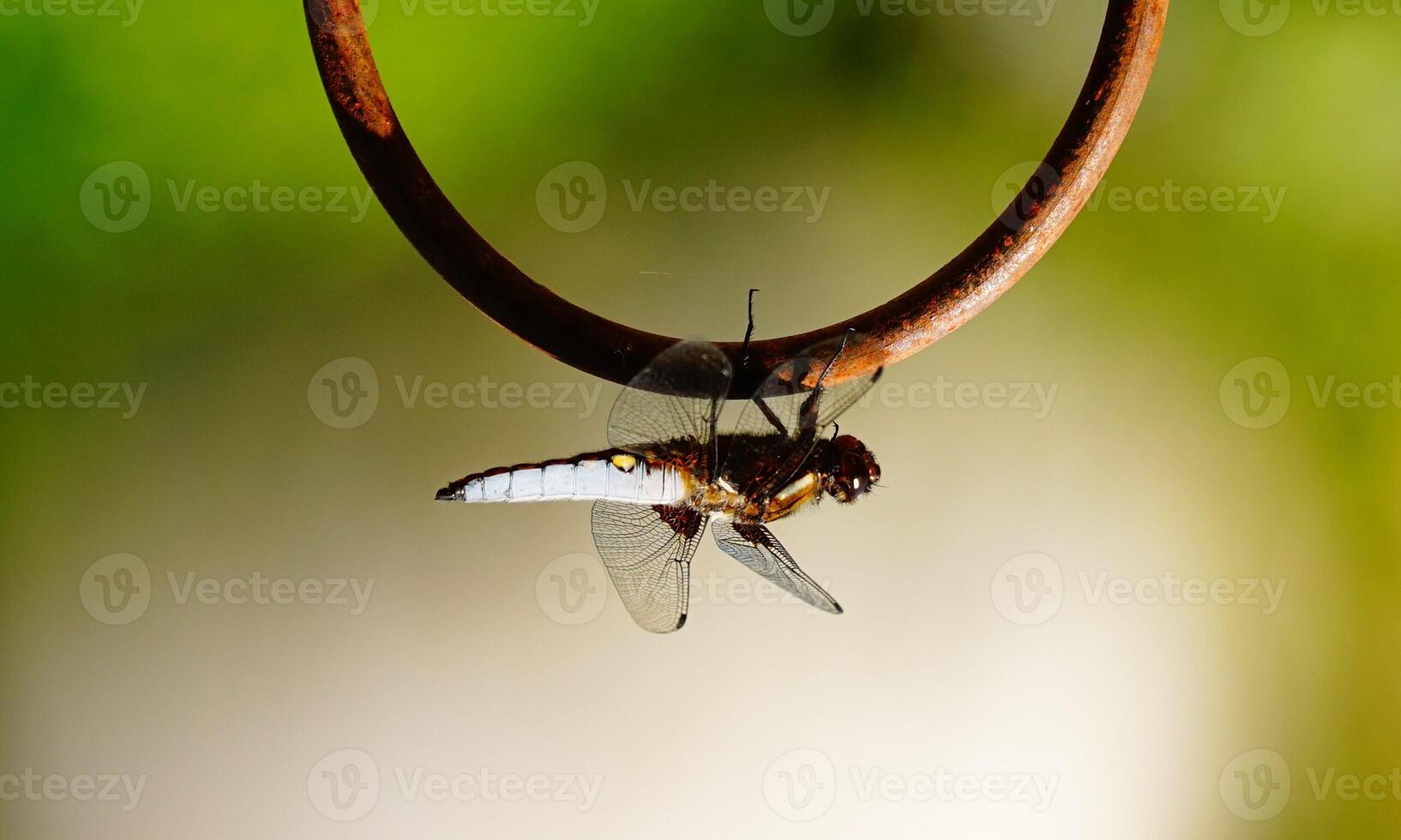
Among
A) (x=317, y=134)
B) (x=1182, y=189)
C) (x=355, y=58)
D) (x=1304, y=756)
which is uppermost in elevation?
(x=317, y=134)

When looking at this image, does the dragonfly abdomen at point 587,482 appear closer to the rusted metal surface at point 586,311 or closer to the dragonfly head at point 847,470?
the dragonfly head at point 847,470

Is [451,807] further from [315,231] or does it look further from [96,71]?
[96,71]

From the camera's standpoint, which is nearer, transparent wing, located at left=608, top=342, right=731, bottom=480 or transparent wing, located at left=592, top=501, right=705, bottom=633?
transparent wing, located at left=608, top=342, right=731, bottom=480

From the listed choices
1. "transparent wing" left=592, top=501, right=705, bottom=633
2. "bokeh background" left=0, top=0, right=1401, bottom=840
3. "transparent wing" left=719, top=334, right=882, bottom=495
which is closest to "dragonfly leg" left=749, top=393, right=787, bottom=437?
"transparent wing" left=719, top=334, right=882, bottom=495

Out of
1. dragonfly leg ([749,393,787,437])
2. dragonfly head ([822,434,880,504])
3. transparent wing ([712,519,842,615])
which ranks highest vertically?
dragonfly leg ([749,393,787,437])

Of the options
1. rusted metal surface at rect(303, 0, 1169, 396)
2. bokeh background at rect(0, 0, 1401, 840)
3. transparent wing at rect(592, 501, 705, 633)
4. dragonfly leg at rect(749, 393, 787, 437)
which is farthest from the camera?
bokeh background at rect(0, 0, 1401, 840)

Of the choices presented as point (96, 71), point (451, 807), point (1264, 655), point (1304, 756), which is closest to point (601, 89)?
point (96, 71)

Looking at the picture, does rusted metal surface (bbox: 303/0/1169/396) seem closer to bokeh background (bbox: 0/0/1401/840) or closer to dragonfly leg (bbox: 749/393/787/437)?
dragonfly leg (bbox: 749/393/787/437)
